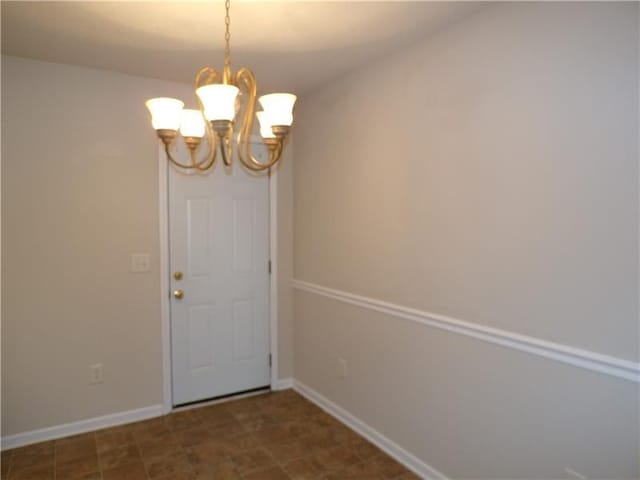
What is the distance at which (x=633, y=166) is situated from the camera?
1520 mm

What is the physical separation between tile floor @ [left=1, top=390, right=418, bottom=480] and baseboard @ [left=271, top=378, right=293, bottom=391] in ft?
1.33

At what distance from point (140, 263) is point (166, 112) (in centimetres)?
177

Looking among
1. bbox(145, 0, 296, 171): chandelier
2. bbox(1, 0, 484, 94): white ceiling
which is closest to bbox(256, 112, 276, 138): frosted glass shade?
bbox(145, 0, 296, 171): chandelier

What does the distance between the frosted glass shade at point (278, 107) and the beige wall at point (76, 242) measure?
1788mm

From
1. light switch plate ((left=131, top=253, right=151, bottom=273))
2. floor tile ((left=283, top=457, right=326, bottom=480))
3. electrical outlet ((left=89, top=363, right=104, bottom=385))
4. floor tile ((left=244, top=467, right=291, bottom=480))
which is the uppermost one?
light switch plate ((left=131, top=253, right=151, bottom=273))

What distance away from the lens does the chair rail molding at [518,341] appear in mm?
1578

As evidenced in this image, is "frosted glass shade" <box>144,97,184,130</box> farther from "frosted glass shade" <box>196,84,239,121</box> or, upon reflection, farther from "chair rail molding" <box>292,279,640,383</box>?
"chair rail molding" <box>292,279,640,383</box>

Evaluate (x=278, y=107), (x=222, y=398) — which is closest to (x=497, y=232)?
(x=278, y=107)

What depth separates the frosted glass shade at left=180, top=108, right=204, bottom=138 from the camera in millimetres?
1786

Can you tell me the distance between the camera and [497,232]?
200cm

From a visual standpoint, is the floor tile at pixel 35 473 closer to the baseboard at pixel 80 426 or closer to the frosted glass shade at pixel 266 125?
the baseboard at pixel 80 426

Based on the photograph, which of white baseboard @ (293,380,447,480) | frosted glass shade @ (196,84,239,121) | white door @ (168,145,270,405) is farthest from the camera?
white door @ (168,145,270,405)

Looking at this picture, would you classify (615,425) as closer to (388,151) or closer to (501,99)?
(501,99)

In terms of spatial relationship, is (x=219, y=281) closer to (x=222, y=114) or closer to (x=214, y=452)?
(x=214, y=452)
